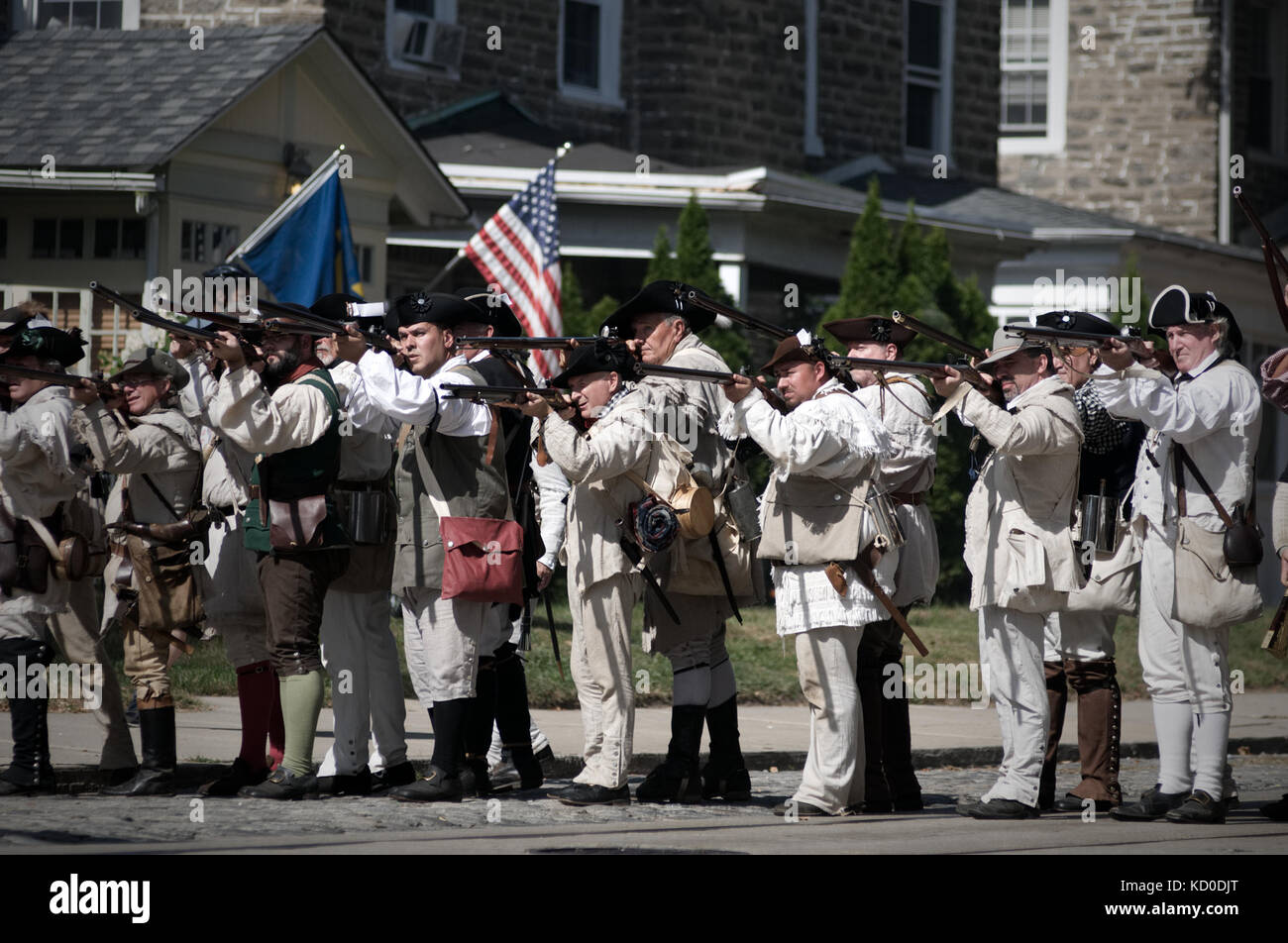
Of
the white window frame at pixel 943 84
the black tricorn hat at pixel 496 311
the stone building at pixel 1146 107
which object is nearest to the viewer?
the black tricorn hat at pixel 496 311

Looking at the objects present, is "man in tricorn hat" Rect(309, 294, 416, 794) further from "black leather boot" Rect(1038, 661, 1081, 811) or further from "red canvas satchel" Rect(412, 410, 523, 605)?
"black leather boot" Rect(1038, 661, 1081, 811)

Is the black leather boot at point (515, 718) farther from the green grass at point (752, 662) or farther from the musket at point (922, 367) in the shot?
the musket at point (922, 367)

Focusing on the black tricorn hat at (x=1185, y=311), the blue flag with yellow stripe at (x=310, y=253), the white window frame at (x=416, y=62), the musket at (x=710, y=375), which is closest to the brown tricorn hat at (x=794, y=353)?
the musket at (x=710, y=375)

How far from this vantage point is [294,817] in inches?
308

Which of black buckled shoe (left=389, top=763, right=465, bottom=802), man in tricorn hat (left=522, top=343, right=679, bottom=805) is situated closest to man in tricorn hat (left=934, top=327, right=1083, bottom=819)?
man in tricorn hat (left=522, top=343, right=679, bottom=805)

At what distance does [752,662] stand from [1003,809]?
6001 mm

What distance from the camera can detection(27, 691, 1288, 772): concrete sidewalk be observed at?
10000 mm

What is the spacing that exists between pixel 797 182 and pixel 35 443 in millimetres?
13156

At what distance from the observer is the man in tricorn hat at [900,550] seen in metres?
8.78

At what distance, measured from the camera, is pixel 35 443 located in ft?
28.1

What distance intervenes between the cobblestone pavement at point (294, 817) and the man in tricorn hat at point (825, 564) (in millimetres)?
343

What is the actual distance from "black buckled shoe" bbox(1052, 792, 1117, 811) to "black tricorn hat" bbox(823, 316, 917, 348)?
2.32 metres

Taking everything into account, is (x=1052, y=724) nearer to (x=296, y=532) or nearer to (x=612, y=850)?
(x=612, y=850)
